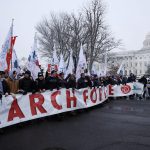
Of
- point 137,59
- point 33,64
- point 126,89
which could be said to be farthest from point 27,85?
point 137,59

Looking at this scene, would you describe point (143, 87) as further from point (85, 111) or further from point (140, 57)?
point (140, 57)

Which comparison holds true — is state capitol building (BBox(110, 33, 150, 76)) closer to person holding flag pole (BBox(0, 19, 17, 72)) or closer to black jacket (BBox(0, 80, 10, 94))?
person holding flag pole (BBox(0, 19, 17, 72))

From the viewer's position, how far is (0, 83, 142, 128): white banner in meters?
8.02

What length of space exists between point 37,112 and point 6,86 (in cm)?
131

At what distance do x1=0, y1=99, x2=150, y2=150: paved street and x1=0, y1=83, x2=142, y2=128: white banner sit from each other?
314 millimetres

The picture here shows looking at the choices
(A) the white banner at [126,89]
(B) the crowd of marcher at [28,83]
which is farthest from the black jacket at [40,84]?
(A) the white banner at [126,89]

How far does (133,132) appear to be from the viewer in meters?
7.91

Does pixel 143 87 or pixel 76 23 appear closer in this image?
pixel 143 87

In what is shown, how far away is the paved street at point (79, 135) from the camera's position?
20.9 feet

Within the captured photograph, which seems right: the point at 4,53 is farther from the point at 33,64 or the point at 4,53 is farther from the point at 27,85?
the point at 33,64

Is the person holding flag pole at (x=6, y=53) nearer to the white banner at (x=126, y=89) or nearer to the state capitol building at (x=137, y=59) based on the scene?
the white banner at (x=126, y=89)

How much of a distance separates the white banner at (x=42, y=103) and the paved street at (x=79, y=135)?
12.3 inches

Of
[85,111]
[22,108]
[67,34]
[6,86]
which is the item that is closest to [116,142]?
[22,108]

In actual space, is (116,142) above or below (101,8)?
below
